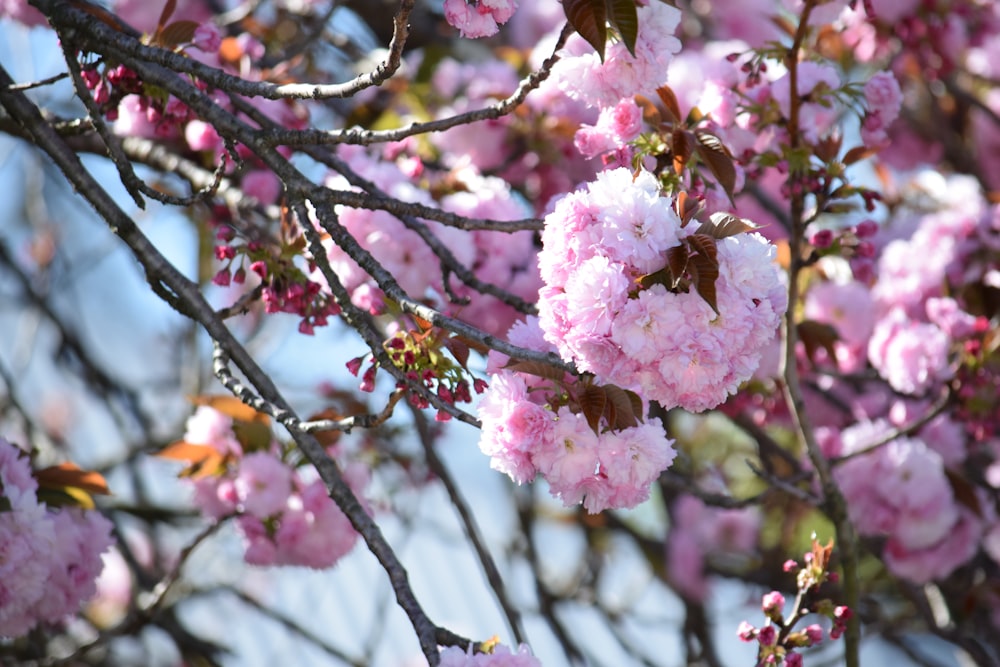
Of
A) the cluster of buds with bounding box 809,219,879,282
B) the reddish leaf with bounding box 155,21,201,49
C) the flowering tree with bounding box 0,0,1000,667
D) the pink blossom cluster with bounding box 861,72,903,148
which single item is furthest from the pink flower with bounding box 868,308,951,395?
the reddish leaf with bounding box 155,21,201,49

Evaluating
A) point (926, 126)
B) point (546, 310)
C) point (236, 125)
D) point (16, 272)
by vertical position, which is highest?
point (926, 126)

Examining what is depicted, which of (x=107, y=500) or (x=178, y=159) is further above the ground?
(x=178, y=159)

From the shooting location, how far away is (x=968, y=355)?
2371 mm

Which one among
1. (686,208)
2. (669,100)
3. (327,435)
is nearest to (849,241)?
(669,100)

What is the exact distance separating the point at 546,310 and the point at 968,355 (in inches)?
62.2

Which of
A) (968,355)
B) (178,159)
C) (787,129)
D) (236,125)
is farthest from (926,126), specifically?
(236,125)

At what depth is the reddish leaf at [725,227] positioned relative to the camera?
3.88ft

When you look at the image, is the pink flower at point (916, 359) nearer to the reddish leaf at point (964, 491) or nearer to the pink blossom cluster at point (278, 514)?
the reddish leaf at point (964, 491)

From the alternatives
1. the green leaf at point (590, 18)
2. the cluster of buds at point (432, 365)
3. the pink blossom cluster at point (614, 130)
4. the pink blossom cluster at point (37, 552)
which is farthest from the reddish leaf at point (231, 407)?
the green leaf at point (590, 18)

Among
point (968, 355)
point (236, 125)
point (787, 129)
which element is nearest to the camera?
point (236, 125)

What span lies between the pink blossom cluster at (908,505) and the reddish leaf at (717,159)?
132 cm

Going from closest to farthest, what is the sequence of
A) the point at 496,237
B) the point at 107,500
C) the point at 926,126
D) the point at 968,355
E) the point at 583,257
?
1. the point at 583,257
2. the point at 496,237
3. the point at 968,355
4. the point at 107,500
5. the point at 926,126

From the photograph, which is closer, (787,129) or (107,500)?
(787,129)

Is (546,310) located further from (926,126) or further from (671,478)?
(926,126)
